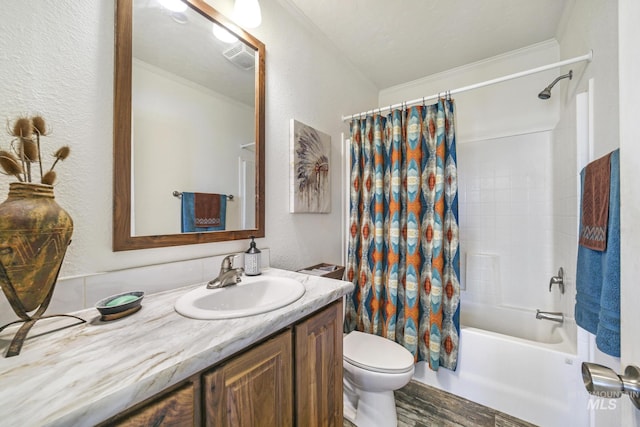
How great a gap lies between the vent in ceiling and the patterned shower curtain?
0.90m

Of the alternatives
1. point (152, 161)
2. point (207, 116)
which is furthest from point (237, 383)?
point (207, 116)

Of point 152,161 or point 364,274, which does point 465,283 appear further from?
point 152,161

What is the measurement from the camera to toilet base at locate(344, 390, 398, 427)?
131 cm

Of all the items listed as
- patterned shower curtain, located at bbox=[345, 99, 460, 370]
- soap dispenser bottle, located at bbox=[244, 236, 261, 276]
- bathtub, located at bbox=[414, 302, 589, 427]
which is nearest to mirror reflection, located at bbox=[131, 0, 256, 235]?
soap dispenser bottle, located at bbox=[244, 236, 261, 276]

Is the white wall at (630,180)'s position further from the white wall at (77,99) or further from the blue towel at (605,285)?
the white wall at (77,99)

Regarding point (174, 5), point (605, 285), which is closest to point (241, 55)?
point (174, 5)

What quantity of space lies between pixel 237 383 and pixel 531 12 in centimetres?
250

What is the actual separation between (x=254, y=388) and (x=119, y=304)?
1.49 feet

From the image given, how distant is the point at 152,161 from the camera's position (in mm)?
934

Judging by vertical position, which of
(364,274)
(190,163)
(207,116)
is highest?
(207,116)

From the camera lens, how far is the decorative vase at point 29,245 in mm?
524

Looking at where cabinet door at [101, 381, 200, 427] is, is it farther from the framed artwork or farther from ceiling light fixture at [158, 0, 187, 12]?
ceiling light fixture at [158, 0, 187, 12]

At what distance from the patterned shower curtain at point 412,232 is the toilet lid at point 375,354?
22 cm

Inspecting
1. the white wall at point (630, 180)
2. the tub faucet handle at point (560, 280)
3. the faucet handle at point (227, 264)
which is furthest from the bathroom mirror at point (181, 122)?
the tub faucet handle at point (560, 280)
